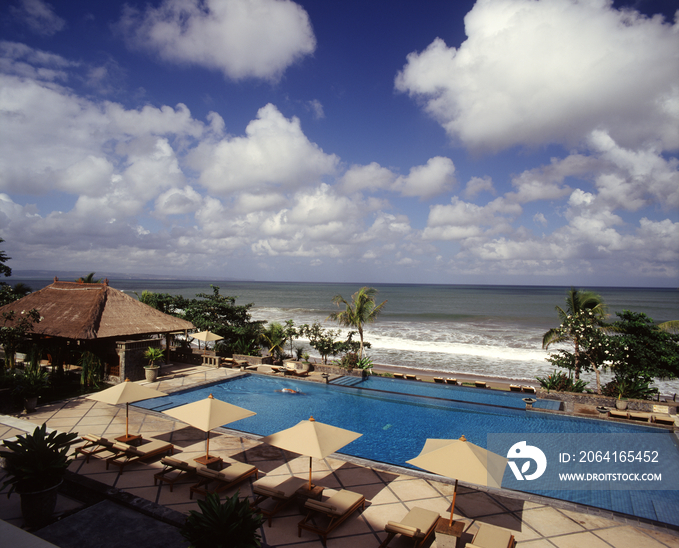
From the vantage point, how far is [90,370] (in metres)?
15.3

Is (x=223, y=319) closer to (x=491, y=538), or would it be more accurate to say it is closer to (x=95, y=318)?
(x=95, y=318)

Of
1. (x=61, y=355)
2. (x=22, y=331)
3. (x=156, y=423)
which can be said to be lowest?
(x=156, y=423)

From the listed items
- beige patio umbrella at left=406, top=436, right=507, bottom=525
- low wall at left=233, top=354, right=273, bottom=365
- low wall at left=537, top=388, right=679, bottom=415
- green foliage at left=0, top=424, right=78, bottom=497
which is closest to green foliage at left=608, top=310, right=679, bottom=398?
low wall at left=537, top=388, right=679, bottom=415

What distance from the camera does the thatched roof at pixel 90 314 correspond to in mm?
16016

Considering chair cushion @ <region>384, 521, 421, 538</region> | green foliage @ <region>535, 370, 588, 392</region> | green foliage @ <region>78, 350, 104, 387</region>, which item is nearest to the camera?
chair cushion @ <region>384, 521, 421, 538</region>

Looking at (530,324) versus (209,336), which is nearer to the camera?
(209,336)

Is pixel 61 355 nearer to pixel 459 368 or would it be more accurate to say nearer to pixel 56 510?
pixel 56 510

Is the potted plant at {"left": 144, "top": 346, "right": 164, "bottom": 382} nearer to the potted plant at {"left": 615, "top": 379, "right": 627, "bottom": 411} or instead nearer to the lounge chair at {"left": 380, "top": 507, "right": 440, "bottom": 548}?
the lounge chair at {"left": 380, "top": 507, "right": 440, "bottom": 548}

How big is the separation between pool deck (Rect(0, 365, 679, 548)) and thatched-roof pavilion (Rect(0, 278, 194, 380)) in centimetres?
645

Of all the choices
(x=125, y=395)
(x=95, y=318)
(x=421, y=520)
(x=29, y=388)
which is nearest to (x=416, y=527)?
(x=421, y=520)

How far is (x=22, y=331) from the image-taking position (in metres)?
14.2

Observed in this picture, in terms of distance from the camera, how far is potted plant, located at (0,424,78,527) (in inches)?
234

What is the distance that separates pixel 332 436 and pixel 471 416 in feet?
32.2

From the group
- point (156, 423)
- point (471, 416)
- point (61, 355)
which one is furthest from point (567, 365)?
point (61, 355)
